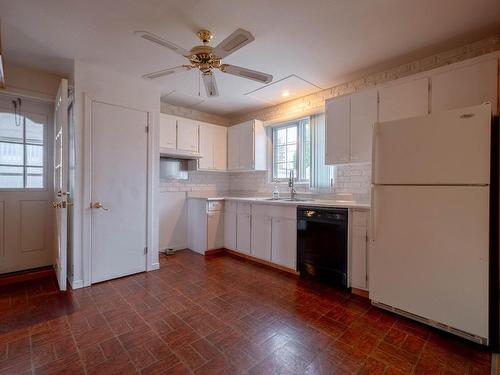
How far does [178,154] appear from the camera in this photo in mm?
4098

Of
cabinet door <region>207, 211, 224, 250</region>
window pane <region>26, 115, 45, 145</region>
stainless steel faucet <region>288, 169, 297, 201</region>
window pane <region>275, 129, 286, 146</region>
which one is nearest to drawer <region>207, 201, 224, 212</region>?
cabinet door <region>207, 211, 224, 250</region>

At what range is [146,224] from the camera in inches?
129

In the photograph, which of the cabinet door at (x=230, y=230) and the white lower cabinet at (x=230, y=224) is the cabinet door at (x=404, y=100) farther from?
the cabinet door at (x=230, y=230)

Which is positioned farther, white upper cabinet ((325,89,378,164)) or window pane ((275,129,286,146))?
window pane ((275,129,286,146))

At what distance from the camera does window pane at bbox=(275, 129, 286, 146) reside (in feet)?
14.2

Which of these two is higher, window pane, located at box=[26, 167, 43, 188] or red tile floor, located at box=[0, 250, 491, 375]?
window pane, located at box=[26, 167, 43, 188]

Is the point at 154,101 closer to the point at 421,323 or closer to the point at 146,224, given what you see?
the point at 146,224

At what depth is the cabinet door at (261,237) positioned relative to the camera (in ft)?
11.5

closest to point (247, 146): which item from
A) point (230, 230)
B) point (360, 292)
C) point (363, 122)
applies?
point (230, 230)

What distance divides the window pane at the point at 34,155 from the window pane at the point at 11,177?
15 cm

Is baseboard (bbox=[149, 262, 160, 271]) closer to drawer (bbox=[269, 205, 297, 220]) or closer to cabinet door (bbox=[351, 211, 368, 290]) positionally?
drawer (bbox=[269, 205, 297, 220])

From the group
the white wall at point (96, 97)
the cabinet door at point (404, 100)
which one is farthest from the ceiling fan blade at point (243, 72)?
the white wall at point (96, 97)

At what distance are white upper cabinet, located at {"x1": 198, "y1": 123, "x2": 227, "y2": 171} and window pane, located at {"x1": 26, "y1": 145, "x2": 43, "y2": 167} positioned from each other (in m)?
2.20

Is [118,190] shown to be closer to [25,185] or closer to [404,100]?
[25,185]
